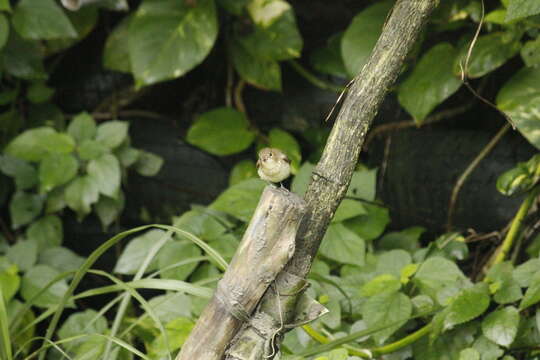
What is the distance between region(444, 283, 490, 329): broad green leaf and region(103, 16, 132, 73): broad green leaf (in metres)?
1.32

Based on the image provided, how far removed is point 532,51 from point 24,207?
156cm

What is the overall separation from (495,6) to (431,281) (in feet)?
2.58

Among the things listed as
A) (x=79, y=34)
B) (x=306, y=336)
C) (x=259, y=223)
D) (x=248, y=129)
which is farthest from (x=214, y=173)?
(x=259, y=223)

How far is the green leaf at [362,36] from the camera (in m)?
1.84

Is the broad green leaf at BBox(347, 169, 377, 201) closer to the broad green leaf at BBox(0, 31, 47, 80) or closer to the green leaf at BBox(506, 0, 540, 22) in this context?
the green leaf at BBox(506, 0, 540, 22)

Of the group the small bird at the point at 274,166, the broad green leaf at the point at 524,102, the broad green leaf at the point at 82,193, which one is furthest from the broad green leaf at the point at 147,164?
the small bird at the point at 274,166

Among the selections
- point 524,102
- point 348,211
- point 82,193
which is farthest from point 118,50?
point 524,102

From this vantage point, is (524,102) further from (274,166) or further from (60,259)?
(60,259)

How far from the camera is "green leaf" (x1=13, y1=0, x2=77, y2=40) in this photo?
1.99m

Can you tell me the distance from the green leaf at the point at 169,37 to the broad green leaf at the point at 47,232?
1.86 feet

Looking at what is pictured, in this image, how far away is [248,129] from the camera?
2.20 meters

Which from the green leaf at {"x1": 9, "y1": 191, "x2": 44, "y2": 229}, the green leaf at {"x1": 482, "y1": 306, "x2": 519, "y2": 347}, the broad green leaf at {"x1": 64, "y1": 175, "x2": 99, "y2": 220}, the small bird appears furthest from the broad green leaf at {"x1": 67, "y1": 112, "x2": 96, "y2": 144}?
the green leaf at {"x1": 482, "y1": 306, "x2": 519, "y2": 347}

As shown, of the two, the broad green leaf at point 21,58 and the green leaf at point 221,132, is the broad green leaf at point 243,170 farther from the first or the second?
the broad green leaf at point 21,58

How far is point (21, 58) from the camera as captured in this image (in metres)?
2.16
